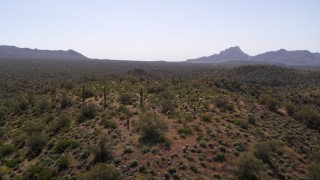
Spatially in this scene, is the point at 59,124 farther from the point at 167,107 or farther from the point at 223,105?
the point at 223,105

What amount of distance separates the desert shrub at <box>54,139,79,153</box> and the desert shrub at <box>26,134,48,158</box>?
1.55 meters

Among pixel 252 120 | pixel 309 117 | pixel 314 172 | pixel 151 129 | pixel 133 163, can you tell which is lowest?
pixel 314 172

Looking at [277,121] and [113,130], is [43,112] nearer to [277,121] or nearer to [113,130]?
[113,130]

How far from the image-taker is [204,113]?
95.1ft

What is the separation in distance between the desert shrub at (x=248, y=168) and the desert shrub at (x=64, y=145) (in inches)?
435

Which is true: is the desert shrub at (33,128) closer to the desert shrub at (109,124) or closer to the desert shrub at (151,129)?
the desert shrub at (109,124)

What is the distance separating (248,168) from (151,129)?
742cm

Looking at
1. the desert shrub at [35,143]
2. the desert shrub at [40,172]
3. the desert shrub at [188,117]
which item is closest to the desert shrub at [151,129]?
the desert shrub at [188,117]

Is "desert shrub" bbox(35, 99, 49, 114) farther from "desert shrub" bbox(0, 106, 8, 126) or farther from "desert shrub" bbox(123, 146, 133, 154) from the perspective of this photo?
"desert shrub" bbox(123, 146, 133, 154)

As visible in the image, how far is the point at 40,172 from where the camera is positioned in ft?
62.0

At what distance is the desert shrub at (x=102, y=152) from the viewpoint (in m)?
19.3

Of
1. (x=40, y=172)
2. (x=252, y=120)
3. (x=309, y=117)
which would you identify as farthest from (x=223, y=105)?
(x=40, y=172)

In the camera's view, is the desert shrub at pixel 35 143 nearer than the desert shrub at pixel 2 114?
Yes

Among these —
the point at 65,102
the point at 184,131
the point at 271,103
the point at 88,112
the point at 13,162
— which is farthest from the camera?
the point at 65,102
